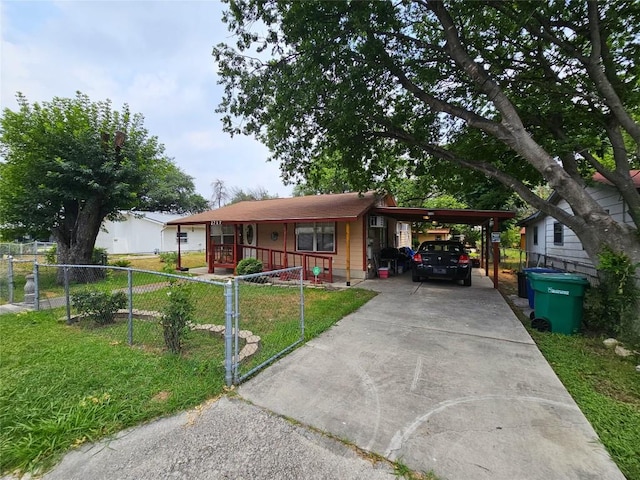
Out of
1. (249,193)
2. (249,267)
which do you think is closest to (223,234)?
(249,267)

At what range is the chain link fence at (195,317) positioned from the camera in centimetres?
363

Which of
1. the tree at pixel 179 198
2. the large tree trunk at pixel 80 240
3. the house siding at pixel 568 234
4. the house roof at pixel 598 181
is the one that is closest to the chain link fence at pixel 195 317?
the large tree trunk at pixel 80 240

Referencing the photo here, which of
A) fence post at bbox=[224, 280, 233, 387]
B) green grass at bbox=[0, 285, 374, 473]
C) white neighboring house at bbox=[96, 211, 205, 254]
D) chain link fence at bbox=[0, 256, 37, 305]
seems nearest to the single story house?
green grass at bbox=[0, 285, 374, 473]

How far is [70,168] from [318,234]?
854cm

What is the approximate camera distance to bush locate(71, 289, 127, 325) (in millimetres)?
5270

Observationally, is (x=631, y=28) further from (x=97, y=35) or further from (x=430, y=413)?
(x=97, y=35)

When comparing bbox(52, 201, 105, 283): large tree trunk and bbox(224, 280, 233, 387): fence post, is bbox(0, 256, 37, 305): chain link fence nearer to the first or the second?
bbox(52, 201, 105, 283): large tree trunk

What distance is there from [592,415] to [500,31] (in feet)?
27.1

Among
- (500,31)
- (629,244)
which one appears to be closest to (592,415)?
(629,244)

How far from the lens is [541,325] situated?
5.19m

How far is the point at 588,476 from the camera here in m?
2.02

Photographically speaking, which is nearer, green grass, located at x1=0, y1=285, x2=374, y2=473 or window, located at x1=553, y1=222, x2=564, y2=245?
green grass, located at x1=0, y1=285, x2=374, y2=473

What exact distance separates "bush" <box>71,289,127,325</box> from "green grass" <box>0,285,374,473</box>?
0.92 ft

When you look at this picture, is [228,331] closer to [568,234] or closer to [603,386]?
[603,386]
